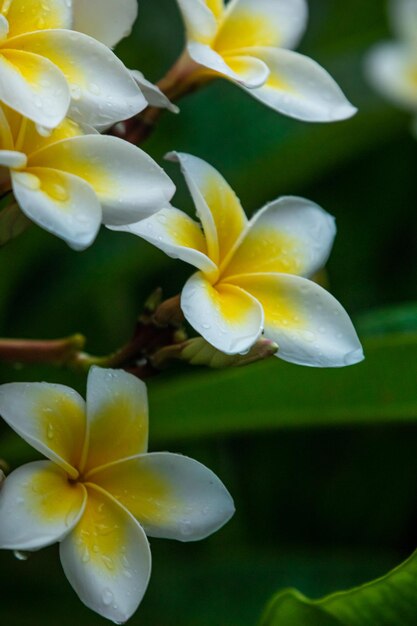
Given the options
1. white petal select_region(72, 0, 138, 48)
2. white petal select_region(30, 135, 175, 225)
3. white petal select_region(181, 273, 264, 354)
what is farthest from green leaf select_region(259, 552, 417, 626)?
white petal select_region(72, 0, 138, 48)

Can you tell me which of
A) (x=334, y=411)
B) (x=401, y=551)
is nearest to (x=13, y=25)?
(x=334, y=411)

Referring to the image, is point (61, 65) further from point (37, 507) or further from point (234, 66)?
point (37, 507)

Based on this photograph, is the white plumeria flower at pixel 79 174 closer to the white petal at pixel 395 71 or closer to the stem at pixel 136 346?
the stem at pixel 136 346

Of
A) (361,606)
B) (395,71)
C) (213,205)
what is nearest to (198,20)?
(213,205)

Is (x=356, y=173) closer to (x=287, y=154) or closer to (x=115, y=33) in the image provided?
(x=287, y=154)

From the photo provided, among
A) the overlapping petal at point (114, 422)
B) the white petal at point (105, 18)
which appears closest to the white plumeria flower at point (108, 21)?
the white petal at point (105, 18)
